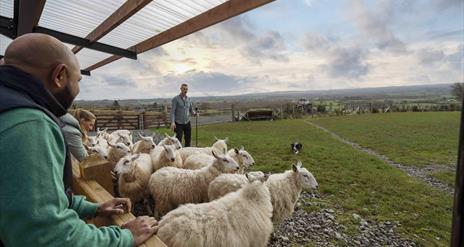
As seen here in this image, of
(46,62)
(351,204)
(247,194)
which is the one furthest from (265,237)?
(351,204)

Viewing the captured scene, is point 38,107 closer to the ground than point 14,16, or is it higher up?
closer to the ground

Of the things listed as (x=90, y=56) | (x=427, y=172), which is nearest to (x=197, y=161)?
(x=90, y=56)

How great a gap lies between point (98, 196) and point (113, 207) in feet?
0.95

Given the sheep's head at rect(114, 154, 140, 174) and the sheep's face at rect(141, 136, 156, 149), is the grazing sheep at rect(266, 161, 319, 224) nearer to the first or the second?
the sheep's head at rect(114, 154, 140, 174)

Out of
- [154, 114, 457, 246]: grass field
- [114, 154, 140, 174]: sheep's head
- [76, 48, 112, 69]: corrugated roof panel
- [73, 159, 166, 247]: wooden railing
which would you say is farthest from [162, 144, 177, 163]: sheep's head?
[76, 48, 112, 69]: corrugated roof panel

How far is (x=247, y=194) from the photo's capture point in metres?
3.31

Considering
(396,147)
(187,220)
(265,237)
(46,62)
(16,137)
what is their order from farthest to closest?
(396,147), (265,237), (187,220), (46,62), (16,137)

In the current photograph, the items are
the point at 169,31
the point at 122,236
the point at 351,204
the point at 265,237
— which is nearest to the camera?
the point at 122,236

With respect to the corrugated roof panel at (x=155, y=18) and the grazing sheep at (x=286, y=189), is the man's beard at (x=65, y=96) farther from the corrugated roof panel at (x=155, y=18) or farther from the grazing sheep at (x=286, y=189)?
the grazing sheep at (x=286, y=189)

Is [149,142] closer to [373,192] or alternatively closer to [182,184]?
[182,184]

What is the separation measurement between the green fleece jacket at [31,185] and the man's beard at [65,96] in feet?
0.75

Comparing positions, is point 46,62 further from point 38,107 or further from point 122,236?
point 122,236

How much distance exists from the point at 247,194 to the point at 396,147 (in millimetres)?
12074

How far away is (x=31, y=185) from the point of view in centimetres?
77
